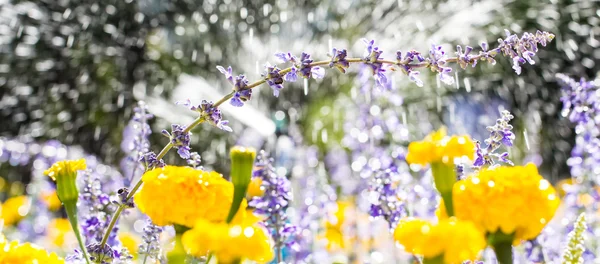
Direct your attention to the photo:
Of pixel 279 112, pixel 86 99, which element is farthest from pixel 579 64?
pixel 86 99

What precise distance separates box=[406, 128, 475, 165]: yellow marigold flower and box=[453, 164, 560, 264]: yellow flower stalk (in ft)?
0.11

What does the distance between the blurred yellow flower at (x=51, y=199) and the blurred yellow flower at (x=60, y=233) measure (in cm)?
8

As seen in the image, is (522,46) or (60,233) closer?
(522,46)

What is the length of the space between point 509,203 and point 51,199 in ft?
10.2

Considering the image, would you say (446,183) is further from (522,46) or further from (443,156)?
(522,46)

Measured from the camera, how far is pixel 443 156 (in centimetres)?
60

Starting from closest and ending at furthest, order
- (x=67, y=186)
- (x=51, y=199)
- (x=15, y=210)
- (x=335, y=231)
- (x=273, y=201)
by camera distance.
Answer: (x=67, y=186) → (x=273, y=201) → (x=335, y=231) → (x=51, y=199) → (x=15, y=210)

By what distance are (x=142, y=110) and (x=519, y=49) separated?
643 millimetres

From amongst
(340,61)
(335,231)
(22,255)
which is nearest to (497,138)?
(340,61)

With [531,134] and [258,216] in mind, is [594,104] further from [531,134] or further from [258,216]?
[531,134]

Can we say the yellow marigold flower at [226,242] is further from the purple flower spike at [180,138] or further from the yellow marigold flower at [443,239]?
the purple flower spike at [180,138]

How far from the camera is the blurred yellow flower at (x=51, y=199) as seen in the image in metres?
3.29

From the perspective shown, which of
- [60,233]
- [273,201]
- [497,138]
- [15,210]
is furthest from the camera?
[15,210]

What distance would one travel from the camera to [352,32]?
20.6ft
